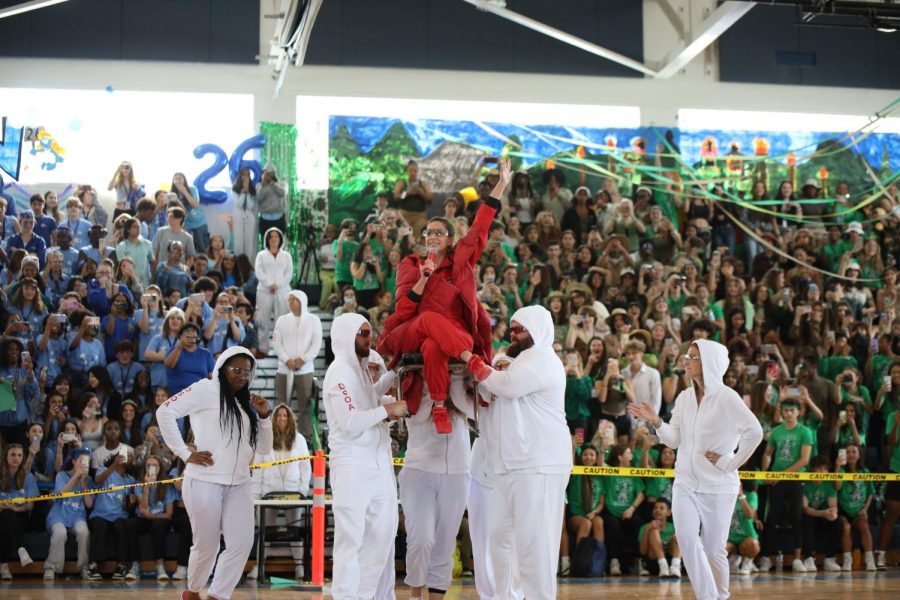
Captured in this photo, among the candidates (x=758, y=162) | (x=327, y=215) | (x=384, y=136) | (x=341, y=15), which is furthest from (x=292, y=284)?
(x=758, y=162)

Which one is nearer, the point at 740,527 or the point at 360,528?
the point at 360,528

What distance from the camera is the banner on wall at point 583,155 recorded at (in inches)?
715

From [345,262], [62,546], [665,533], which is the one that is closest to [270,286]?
[345,262]

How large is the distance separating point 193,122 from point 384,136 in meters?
3.22

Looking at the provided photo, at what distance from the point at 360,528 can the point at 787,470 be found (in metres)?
7.52

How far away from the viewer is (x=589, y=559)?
39.6 ft

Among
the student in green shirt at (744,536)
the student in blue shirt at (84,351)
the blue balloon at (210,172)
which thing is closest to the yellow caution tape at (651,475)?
the student in green shirt at (744,536)

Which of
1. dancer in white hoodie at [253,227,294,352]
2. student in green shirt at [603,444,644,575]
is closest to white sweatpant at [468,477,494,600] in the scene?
student in green shirt at [603,444,644,575]

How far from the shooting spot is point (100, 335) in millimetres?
13297

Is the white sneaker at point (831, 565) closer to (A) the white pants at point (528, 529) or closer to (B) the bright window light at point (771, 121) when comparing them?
(A) the white pants at point (528, 529)

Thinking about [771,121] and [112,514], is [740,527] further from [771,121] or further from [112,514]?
[771,121]

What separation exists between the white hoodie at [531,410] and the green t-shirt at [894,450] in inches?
310

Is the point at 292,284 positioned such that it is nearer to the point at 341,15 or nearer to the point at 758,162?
the point at 341,15

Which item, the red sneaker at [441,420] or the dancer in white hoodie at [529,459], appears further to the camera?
the red sneaker at [441,420]
